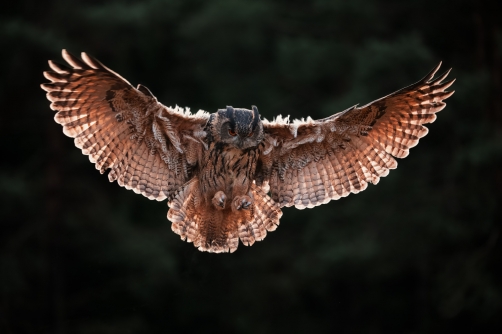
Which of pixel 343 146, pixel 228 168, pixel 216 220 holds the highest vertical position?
pixel 343 146

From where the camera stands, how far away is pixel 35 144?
13.7 m

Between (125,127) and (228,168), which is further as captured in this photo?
(228,168)

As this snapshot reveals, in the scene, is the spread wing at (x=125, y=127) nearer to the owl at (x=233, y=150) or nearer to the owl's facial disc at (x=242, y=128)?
the owl at (x=233, y=150)

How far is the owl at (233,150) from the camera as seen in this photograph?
19.4 ft

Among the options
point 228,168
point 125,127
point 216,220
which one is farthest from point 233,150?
point 125,127

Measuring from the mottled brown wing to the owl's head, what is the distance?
188mm

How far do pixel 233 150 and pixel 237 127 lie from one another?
333 millimetres

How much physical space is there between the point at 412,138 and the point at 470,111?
22.0 ft

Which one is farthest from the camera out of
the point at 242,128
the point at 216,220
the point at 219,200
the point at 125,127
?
the point at 216,220

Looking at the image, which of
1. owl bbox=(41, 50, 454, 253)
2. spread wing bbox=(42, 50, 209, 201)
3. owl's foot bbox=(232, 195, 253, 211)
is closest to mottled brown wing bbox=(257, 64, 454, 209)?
owl bbox=(41, 50, 454, 253)

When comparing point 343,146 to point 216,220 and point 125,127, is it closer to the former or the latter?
point 216,220

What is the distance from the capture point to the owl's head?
593 cm

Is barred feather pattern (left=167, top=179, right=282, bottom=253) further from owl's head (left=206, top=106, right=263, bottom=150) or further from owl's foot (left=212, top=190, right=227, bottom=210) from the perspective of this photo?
owl's head (left=206, top=106, right=263, bottom=150)

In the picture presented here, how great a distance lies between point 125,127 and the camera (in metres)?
6.05
